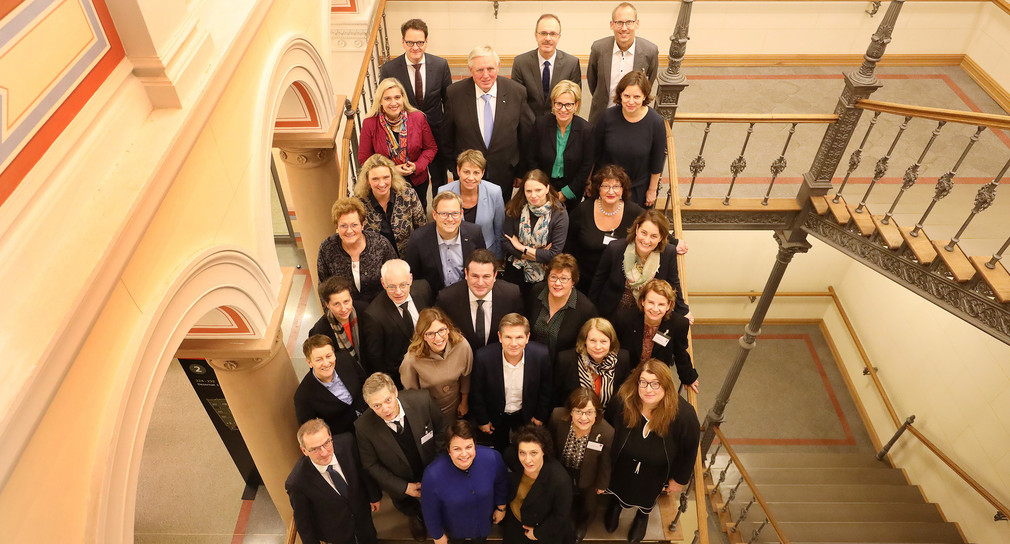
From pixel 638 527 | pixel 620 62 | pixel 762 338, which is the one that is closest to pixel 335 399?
pixel 638 527

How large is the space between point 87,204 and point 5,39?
22.4 inches

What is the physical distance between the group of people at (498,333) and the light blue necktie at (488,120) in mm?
10

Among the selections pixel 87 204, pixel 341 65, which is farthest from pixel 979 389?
pixel 87 204

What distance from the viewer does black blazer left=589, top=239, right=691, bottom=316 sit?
4312mm

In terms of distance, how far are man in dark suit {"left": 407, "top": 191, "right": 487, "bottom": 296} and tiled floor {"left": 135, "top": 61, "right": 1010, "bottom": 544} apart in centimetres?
172

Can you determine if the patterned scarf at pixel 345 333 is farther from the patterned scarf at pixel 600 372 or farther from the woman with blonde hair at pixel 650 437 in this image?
the woman with blonde hair at pixel 650 437

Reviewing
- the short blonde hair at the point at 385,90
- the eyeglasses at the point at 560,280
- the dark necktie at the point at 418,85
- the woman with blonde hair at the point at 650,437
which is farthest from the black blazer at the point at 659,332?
the dark necktie at the point at 418,85

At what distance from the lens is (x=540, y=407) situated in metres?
4.20

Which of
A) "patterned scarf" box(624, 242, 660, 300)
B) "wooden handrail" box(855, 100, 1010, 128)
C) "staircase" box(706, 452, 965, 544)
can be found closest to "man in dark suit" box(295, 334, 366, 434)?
"patterned scarf" box(624, 242, 660, 300)

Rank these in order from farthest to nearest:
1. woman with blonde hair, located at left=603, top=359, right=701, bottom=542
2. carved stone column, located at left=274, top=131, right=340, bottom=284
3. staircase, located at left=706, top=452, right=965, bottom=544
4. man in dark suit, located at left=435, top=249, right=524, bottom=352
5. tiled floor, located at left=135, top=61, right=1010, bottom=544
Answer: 1. staircase, located at left=706, top=452, right=965, bottom=544
2. tiled floor, located at left=135, top=61, right=1010, bottom=544
3. carved stone column, located at left=274, top=131, right=340, bottom=284
4. man in dark suit, located at left=435, top=249, right=524, bottom=352
5. woman with blonde hair, located at left=603, top=359, right=701, bottom=542

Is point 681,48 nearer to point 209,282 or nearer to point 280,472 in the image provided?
point 209,282

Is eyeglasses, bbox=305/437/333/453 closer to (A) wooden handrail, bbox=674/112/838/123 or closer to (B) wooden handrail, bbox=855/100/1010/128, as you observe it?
(A) wooden handrail, bbox=674/112/838/123

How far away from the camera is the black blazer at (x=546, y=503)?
372 centimetres

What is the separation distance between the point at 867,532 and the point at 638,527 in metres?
4.10
